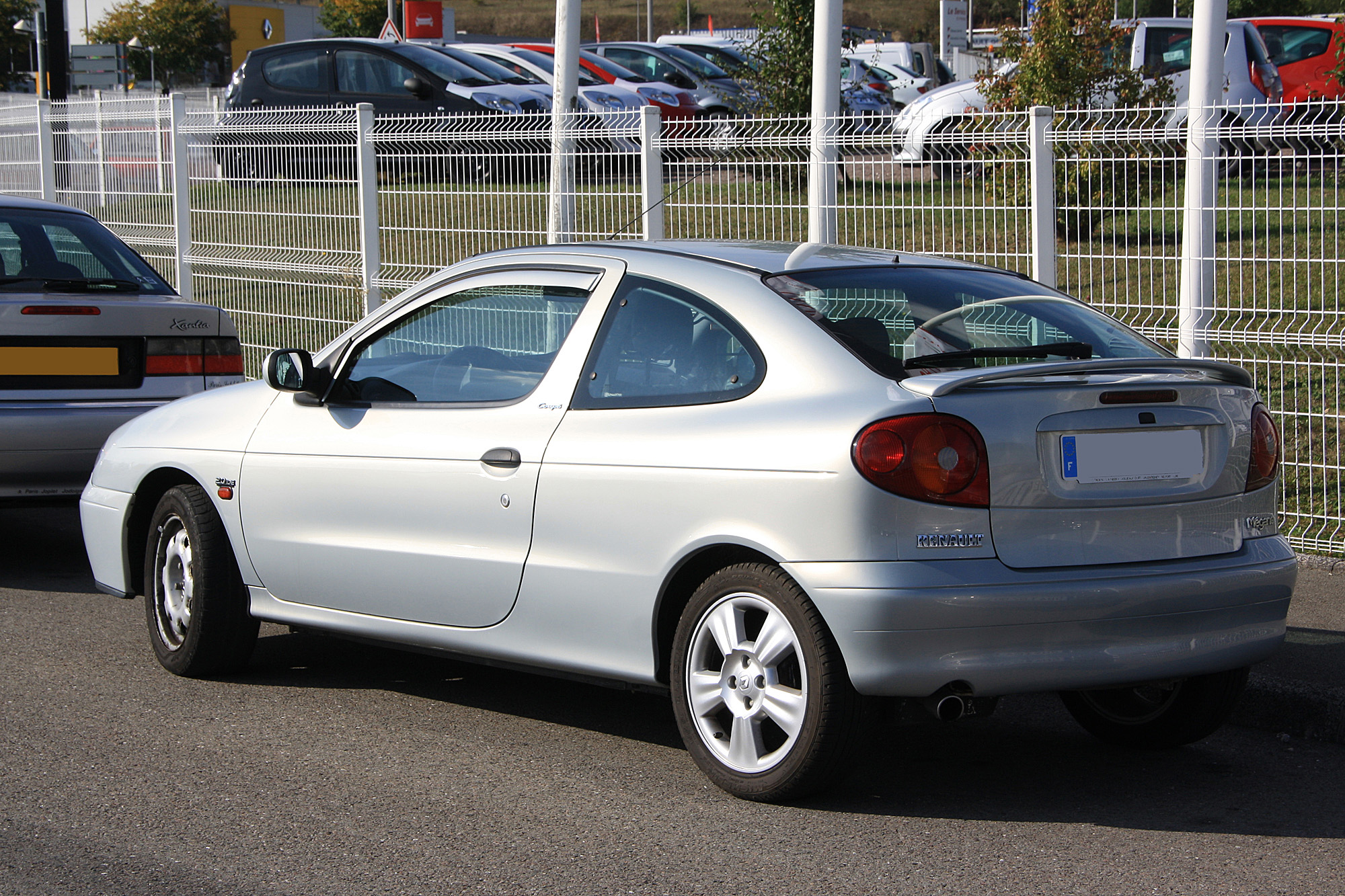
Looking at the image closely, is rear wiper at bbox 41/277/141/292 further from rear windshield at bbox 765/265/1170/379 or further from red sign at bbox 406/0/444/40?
red sign at bbox 406/0/444/40

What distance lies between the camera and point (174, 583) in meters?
5.60

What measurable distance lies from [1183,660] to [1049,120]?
4.01 metres

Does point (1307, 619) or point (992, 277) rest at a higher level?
point (992, 277)

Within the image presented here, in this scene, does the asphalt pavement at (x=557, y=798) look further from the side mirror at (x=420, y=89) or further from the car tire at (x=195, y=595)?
the side mirror at (x=420, y=89)

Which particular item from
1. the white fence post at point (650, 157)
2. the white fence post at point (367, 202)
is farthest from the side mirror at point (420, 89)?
the white fence post at point (650, 157)

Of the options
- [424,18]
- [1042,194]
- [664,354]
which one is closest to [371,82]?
[1042,194]

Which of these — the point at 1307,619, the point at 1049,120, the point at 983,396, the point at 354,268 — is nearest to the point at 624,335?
the point at 983,396

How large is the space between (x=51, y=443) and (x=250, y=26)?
65793 mm

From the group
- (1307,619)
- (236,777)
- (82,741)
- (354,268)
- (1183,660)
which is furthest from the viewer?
(354,268)

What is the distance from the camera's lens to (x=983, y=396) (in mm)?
3852

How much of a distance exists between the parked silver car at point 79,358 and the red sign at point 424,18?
132 feet

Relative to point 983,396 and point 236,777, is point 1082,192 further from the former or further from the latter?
point 236,777

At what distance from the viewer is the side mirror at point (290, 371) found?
518 cm

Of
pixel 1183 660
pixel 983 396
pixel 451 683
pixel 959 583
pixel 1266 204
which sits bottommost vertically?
pixel 451 683
